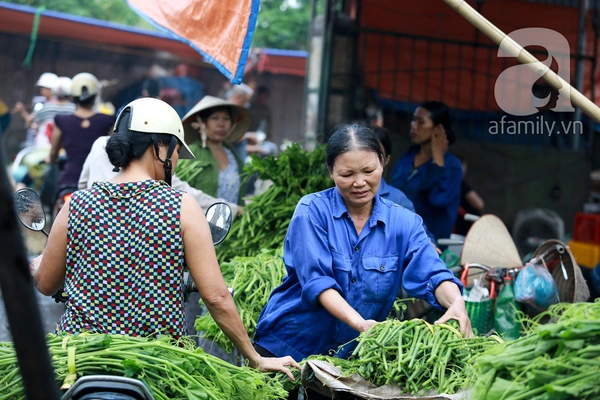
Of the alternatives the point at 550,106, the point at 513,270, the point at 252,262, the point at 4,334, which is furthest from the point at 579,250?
the point at 4,334

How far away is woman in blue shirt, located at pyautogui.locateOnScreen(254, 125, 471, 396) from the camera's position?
10.9 ft

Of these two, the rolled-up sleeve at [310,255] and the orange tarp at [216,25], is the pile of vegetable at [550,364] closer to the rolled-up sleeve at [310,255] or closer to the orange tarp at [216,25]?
the rolled-up sleeve at [310,255]

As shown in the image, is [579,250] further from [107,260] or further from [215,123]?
[107,260]

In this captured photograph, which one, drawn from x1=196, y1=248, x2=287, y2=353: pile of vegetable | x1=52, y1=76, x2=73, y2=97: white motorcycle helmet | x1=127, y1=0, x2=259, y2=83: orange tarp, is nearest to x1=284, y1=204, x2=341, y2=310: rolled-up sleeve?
x1=196, y1=248, x2=287, y2=353: pile of vegetable

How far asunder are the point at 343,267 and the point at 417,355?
59cm

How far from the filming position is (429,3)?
10.1m

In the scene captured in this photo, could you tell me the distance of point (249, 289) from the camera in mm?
4617

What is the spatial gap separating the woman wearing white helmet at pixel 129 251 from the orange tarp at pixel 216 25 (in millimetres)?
1581

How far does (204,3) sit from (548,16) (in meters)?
6.74

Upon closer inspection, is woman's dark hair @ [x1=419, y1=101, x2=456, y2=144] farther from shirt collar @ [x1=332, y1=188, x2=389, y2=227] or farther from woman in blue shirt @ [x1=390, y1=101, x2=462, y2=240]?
shirt collar @ [x1=332, y1=188, x2=389, y2=227]

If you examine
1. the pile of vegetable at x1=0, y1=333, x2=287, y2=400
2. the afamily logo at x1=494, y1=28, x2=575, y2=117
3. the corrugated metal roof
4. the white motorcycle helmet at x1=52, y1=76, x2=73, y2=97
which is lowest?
the pile of vegetable at x1=0, y1=333, x2=287, y2=400

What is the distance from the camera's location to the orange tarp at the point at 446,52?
10.1 m

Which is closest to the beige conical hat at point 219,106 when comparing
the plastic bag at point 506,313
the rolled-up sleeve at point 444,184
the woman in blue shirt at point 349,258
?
the rolled-up sleeve at point 444,184

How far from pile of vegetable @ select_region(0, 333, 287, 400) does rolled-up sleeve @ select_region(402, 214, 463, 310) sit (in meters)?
0.92
